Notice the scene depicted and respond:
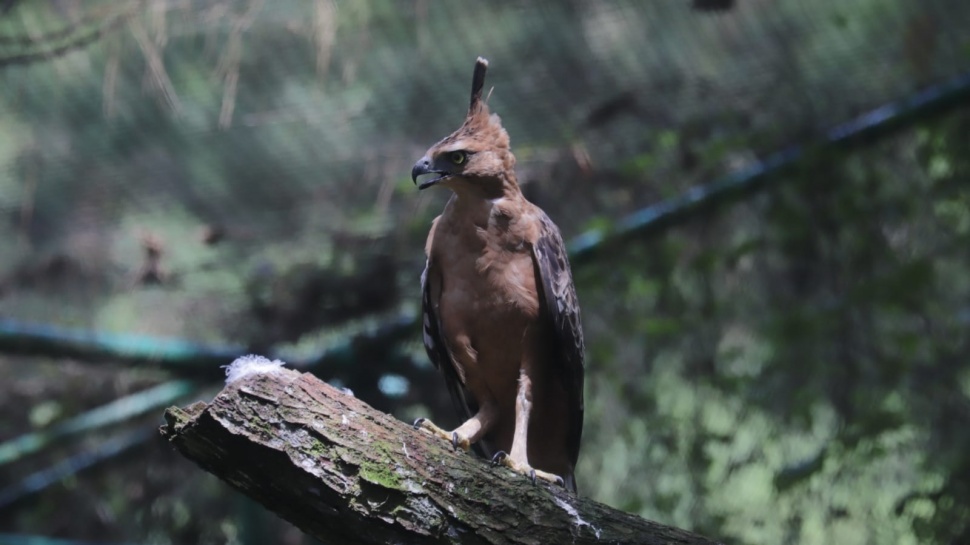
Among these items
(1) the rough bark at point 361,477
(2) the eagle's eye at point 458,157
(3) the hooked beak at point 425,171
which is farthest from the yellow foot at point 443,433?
(2) the eagle's eye at point 458,157

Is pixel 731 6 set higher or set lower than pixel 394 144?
higher

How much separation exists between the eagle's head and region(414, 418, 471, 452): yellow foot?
80 centimetres

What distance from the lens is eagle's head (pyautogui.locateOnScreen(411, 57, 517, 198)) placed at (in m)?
3.51

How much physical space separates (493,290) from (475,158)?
47cm

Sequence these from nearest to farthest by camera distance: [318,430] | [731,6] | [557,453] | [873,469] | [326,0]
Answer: [318,430], [557,453], [326,0], [731,6], [873,469]

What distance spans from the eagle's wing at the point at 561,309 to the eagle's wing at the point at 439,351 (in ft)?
1.18

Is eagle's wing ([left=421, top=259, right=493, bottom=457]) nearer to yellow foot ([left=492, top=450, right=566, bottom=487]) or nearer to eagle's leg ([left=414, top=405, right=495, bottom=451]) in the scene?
eagle's leg ([left=414, top=405, right=495, bottom=451])

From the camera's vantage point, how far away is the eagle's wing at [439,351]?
3.69 m

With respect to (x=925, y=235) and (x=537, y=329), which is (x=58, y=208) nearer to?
(x=537, y=329)

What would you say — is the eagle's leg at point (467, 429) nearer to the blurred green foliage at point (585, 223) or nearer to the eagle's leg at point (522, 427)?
the eagle's leg at point (522, 427)

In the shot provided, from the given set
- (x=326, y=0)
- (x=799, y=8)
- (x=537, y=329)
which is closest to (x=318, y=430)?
(x=537, y=329)

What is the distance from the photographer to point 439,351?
3738 mm

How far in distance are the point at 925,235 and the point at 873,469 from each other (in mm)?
1355

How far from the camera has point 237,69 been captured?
15.5ft
